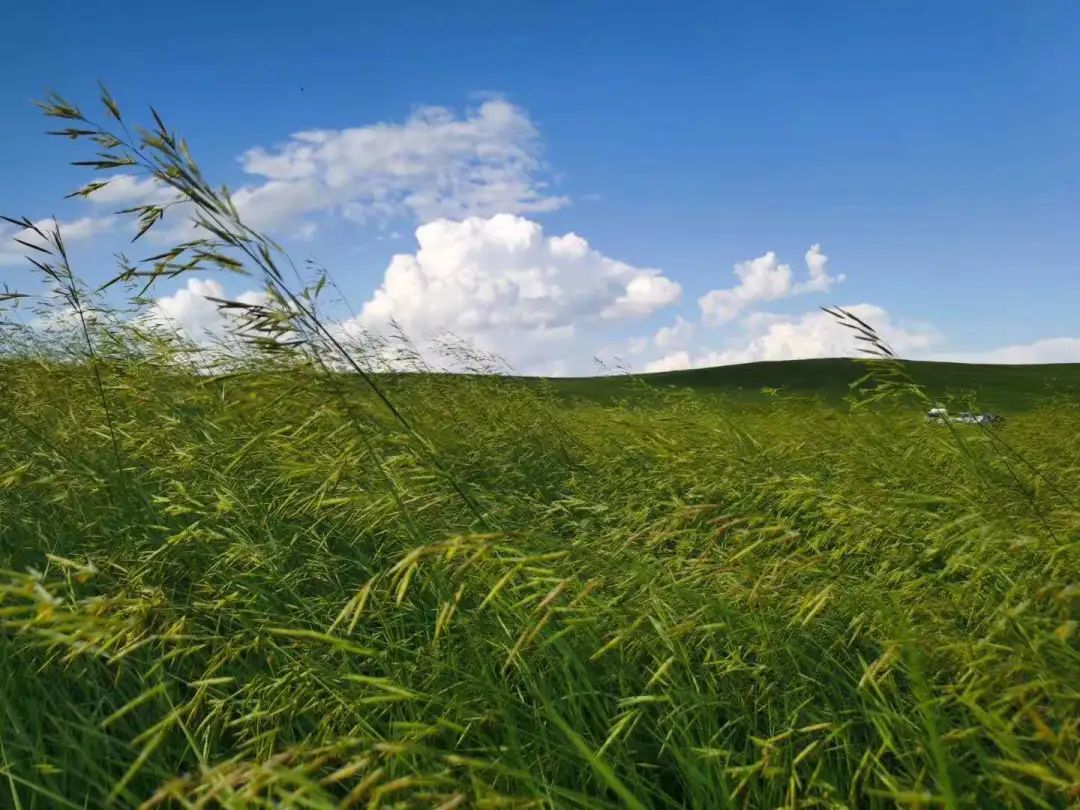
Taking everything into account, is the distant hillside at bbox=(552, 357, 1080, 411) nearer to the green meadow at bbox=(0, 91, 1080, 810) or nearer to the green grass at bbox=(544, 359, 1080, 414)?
the green grass at bbox=(544, 359, 1080, 414)

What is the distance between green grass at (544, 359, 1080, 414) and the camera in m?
39.8

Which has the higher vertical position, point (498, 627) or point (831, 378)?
point (831, 378)

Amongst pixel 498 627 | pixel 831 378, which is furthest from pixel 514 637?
pixel 831 378

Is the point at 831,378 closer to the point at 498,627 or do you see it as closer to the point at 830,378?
the point at 830,378

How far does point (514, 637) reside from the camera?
272cm

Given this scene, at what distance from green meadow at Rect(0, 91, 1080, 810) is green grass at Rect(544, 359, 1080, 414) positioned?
113 ft

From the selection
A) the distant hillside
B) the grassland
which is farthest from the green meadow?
the distant hillside

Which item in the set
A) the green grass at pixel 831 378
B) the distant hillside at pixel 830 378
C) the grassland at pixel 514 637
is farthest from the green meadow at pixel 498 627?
the distant hillside at pixel 830 378

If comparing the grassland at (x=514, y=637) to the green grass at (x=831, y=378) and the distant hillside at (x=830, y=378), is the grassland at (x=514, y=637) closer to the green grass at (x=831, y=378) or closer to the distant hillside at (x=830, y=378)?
the green grass at (x=831, y=378)

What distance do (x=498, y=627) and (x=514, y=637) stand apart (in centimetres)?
10

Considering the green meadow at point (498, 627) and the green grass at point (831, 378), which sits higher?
the green grass at point (831, 378)

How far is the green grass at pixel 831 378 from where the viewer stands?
3978 cm

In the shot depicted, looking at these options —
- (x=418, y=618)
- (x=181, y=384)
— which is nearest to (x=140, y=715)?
(x=418, y=618)

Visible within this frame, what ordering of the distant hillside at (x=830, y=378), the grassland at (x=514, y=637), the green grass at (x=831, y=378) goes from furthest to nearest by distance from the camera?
the distant hillside at (x=830, y=378) < the green grass at (x=831, y=378) < the grassland at (x=514, y=637)
